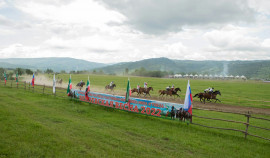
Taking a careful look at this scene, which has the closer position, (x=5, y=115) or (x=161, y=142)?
(x=161, y=142)

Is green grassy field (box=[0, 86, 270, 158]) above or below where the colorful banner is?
below

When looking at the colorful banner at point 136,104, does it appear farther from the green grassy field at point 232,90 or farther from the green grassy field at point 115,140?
the green grassy field at point 232,90

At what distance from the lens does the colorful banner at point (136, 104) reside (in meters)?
11.4

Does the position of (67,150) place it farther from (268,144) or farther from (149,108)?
(268,144)

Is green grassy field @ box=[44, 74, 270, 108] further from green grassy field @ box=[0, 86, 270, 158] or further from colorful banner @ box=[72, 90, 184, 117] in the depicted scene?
green grassy field @ box=[0, 86, 270, 158]

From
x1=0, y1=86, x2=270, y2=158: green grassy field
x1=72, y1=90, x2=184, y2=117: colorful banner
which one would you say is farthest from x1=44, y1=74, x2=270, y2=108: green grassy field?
x1=0, y1=86, x2=270, y2=158: green grassy field

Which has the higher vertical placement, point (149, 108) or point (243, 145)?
point (149, 108)

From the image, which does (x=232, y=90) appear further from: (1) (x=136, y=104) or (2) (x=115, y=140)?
(2) (x=115, y=140)

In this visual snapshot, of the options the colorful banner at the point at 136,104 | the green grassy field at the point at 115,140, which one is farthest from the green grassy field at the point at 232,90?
the green grassy field at the point at 115,140

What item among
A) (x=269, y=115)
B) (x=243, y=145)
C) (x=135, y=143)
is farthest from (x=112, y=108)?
(x=269, y=115)

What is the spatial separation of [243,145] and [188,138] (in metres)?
2.38

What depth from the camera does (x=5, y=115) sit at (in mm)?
10375

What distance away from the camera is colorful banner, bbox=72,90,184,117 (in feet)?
37.4

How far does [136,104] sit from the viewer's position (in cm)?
1296
